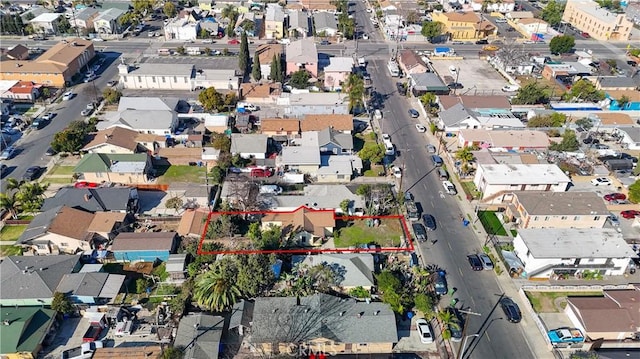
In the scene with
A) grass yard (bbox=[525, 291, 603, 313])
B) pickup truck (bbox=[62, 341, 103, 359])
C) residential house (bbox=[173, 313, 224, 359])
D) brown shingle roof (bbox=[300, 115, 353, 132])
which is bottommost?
pickup truck (bbox=[62, 341, 103, 359])

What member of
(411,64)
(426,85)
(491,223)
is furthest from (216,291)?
(411,64)

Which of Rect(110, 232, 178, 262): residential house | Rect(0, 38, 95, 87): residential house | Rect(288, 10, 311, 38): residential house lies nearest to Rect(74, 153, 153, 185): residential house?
Rect(110, 232, 178, 262): residential house

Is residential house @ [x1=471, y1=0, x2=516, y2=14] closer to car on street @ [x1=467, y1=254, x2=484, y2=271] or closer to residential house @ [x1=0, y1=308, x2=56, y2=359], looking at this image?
car on street @ [x1=467, y1=254, x2=484, y2=271]

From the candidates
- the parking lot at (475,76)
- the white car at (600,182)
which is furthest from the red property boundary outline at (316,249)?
the parking lot at (475,76)

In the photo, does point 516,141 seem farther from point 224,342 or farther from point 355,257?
point 224,342

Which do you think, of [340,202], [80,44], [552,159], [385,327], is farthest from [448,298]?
[80,44]

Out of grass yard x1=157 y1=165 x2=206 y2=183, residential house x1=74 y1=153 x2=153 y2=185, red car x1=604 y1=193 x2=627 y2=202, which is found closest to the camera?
red car x1=604 y1=193 x2=627 y2=202
